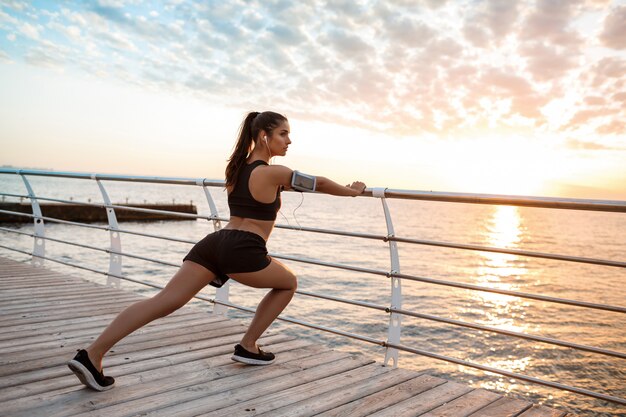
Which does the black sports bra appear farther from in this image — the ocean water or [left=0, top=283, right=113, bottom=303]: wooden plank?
[left=0, top=283, right=113, bottom=303]: wooden plank

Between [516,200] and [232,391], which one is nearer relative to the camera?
[232,391]

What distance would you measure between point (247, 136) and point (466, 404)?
183 cm

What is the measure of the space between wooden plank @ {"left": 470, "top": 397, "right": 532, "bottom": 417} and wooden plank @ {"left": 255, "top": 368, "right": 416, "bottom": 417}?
19.8 inches

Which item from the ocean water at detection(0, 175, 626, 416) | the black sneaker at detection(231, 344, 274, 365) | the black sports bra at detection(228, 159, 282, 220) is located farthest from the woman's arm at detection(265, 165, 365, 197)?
the black sneaker at detection(231, 344, 274, 365)

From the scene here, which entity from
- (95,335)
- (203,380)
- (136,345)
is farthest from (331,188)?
(95,335)

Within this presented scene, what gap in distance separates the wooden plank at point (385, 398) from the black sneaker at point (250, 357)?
735 mm

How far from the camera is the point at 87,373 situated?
2473 mm

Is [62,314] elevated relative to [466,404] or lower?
lower

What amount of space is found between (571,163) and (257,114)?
155ft

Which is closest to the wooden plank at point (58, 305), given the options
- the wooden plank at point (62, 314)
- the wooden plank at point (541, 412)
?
the wooden plank at point (62, 314)

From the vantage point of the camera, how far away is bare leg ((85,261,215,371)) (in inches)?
99.3

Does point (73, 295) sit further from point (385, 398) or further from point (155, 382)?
point (385, 398)

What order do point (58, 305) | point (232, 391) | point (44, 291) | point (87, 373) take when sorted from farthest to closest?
1. point (44, 291)
2. point (58, 305)
3. point (232, 391)
4. point (87, 373)

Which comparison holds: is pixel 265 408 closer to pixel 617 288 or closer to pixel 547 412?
pixel 547 412
